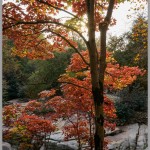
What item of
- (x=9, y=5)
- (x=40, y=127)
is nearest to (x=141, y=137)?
(x=40, y=127)

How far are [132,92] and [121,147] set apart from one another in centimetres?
210

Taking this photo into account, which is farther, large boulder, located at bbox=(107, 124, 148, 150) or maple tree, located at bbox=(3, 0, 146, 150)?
large boulder, located at bbox=(107, 124, 148, 150)

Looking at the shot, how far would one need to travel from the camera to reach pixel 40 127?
3549 millimetres

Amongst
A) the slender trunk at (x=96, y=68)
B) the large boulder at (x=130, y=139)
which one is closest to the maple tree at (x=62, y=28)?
the slender trunk at (x=96, y=68)

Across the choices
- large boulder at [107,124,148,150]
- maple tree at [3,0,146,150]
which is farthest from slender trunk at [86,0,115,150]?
large boulder at [107,124,148,150]

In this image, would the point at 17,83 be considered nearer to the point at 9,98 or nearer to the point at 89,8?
the point at 9,98

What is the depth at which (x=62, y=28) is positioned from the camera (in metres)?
2.71

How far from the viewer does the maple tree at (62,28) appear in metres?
2.13

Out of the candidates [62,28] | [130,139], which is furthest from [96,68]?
[130,139]

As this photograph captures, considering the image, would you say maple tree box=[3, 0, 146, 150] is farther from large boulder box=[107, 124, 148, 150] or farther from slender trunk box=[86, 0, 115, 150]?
large boulder box=[107, 124, 148, 150]

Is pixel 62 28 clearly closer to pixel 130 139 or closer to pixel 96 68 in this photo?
pixel 96 68

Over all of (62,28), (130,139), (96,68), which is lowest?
(130,139)

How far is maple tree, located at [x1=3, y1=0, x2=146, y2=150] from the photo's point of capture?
2129 millimetres

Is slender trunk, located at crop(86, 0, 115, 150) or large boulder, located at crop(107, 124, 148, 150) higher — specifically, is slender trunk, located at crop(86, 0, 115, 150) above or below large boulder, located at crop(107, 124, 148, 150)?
above
